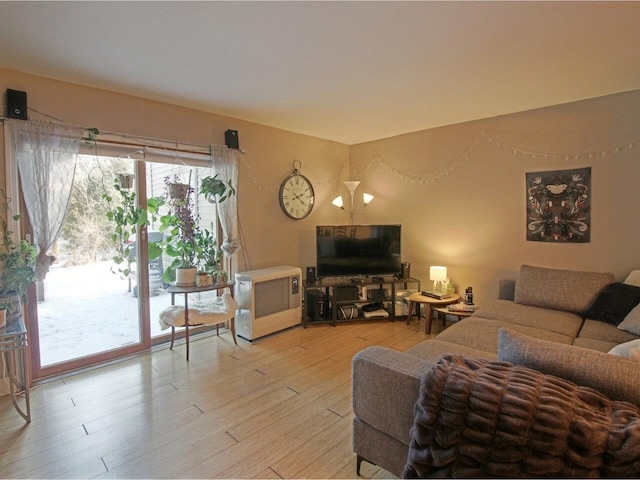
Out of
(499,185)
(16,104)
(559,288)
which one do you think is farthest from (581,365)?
(16,104)

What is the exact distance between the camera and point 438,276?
13.5 feet

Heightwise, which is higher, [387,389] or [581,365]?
[581,365]

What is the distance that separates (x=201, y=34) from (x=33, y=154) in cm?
168

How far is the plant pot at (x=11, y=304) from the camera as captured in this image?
7.70ft

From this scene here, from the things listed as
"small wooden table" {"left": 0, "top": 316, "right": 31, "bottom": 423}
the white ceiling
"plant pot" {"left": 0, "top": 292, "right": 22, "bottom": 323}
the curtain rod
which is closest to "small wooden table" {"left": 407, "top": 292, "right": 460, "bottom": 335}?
the white ceiling

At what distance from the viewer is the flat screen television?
4301 mm

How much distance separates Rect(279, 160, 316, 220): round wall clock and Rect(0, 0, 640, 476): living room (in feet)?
0.29

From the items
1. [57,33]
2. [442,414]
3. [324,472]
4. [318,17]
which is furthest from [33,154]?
[442,414]

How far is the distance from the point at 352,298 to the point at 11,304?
319 cm

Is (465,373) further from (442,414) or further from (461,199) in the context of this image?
(461,199)

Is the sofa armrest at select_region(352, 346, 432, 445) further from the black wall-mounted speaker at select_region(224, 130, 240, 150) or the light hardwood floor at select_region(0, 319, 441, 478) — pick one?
the black wall-mounted speaker at select_region(224, 130, 240, 150)

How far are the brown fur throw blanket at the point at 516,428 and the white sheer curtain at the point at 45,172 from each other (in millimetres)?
2938

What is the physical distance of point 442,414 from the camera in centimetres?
127

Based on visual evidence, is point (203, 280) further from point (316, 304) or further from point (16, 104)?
point (16, 104)
